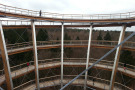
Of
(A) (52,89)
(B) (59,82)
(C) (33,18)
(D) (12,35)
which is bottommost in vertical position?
(A) (52,89)


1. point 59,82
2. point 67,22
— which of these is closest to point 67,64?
point 59,82

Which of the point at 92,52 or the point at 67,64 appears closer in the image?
the point at 67,64

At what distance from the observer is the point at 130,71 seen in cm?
1249

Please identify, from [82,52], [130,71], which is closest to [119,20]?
[130,71]

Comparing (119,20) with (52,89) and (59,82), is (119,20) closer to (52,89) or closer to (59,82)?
(59,82)

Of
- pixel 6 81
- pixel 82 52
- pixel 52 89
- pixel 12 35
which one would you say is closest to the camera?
pixel 6 81

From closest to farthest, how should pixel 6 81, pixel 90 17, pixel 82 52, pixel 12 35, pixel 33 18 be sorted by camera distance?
pixel 6 81 → pixel 33 18 → pixel 90 17 → pixel 12 35 → pixel 82 52

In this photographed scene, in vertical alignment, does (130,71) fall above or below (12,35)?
below

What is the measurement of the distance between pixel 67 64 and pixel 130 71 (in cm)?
865

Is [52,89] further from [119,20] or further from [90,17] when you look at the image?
[119,20]

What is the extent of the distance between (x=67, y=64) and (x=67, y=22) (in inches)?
252

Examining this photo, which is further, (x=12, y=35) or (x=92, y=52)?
(x=92, y=52)

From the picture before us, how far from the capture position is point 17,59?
88.0 ft

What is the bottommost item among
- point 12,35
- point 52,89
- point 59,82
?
point 52,89
